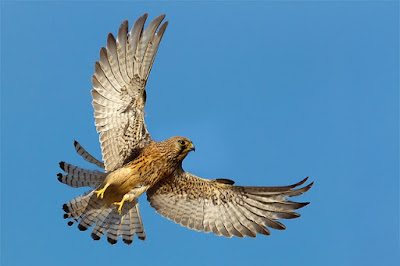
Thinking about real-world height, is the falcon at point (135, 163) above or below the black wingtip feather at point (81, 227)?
above

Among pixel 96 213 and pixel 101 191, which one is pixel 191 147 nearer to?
pixel 101 191

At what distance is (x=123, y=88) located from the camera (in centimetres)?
1223

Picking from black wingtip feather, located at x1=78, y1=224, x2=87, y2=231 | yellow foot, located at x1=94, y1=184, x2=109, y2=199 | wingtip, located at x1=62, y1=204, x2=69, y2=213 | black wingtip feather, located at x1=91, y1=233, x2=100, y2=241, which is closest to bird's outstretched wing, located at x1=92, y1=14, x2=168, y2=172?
yellow foot, located at x1=94, y1=184, x2=109, y2=199

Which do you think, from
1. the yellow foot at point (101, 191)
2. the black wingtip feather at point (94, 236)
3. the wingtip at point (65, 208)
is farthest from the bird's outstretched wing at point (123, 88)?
the black wingtip feather at point (94, 236)

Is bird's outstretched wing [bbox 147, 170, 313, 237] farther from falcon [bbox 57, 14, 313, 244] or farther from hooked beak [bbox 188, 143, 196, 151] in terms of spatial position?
hooked beak [bbox 188, 143, 196, 151]

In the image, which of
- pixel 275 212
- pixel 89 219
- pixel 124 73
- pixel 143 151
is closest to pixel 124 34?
pixel 124 73

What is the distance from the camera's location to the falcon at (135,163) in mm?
12070

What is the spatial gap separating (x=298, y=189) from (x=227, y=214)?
1.73m

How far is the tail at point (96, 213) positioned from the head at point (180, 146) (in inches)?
61.6

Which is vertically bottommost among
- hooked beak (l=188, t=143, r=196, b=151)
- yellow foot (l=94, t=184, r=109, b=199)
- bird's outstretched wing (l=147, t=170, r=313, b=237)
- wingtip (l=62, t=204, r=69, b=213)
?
wingtip (l=62, t=204, r=69, b=213)

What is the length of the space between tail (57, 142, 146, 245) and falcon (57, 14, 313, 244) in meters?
0.02

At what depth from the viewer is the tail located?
40.3 ft

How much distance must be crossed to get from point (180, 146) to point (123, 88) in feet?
5.58

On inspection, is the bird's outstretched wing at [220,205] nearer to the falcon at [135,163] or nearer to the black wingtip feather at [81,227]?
the falcon at [135,163]
